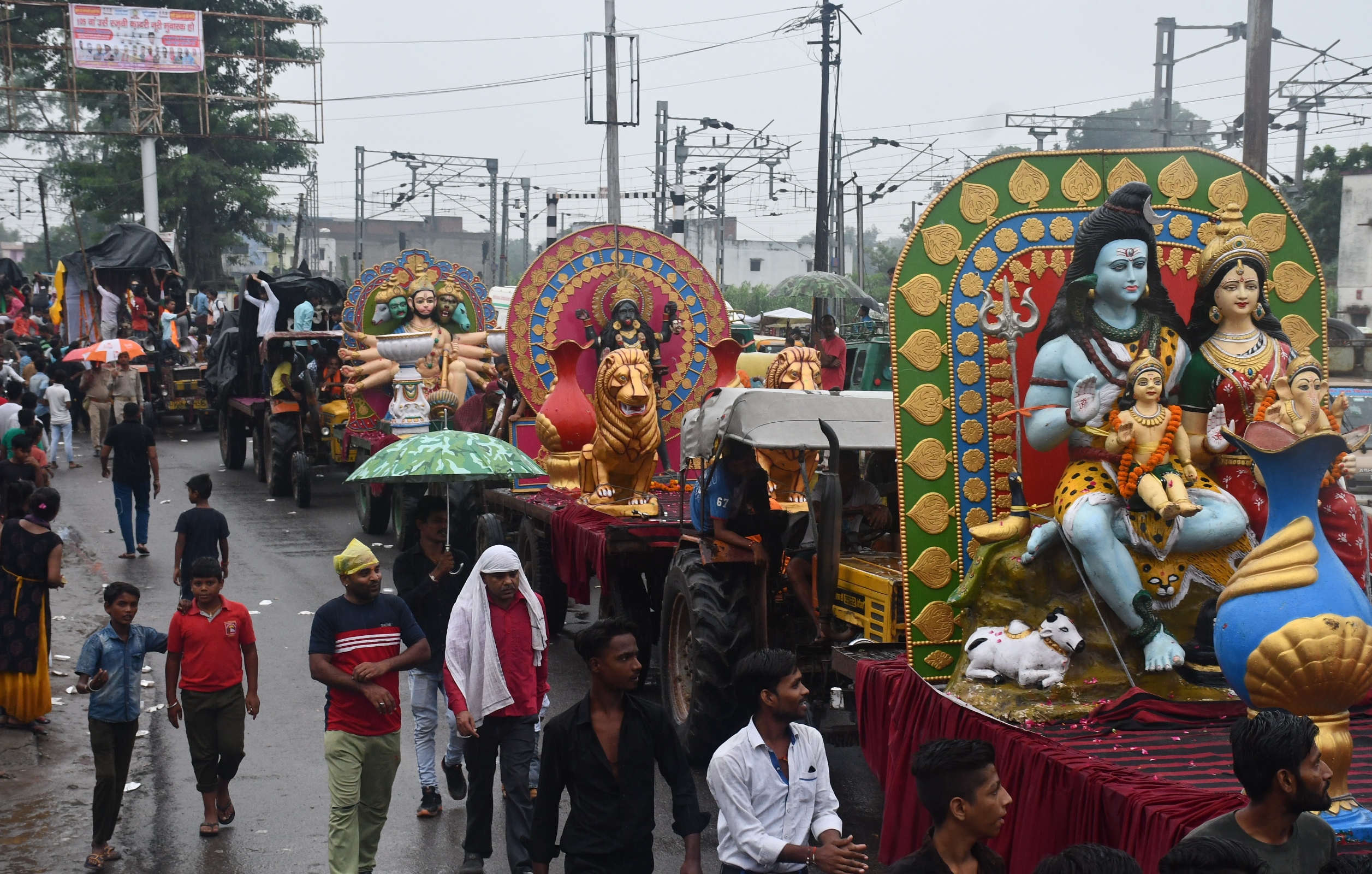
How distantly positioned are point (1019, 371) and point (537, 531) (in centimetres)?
578

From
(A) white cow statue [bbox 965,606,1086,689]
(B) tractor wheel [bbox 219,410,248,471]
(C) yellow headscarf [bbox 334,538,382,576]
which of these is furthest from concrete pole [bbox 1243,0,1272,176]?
(B) tractor wheel [bbox 219,410,248,471]

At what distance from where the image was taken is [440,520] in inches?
289

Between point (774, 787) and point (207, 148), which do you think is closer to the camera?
point (774, 787)

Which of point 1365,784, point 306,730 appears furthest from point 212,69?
point 1365,784

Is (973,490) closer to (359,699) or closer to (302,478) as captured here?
(359,699)

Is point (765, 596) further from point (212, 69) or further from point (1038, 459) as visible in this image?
point (212, 69)

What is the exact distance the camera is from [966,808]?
3531 millimetres

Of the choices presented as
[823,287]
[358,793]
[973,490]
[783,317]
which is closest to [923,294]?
[973,490]

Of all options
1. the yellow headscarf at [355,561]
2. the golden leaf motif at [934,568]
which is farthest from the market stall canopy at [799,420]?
the yellow headscarf at [355,561]

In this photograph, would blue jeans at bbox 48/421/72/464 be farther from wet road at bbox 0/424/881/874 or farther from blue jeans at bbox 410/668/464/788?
blue jeans at bbox 410/668/464/788

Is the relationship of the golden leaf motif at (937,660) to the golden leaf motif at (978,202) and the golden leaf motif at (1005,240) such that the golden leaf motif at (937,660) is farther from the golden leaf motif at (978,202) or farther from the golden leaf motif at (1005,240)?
the golden leaf motif at (978,202)

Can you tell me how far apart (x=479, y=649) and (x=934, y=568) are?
85.6 inches

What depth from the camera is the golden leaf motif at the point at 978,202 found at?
6871 mm

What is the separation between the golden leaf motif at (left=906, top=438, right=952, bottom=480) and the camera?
22.0 ft
